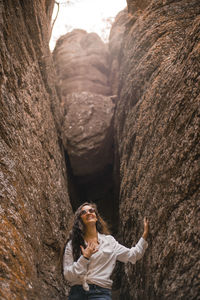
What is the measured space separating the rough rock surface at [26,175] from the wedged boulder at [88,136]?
10.2ft

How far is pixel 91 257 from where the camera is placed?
4379mm

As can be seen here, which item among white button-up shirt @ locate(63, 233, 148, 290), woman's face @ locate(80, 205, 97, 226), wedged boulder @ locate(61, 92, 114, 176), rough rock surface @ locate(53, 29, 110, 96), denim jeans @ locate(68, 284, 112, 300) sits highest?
rough rock surface @ locate(53, 29, 110, 96)

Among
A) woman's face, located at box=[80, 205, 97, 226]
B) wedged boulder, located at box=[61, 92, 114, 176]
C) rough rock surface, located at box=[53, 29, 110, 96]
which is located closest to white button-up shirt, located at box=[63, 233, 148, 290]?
woman's face, located at box=[80, 205, 97, 226]

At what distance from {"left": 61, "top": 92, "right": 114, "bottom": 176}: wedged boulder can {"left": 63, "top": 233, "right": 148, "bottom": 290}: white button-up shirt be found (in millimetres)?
6836

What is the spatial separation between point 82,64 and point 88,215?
518 inches

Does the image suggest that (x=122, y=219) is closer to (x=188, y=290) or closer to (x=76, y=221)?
(x=76, y=221)

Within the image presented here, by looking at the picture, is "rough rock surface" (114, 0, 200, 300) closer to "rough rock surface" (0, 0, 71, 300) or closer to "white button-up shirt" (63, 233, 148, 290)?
"white button-up shirt" (63, 233, 148, 290)

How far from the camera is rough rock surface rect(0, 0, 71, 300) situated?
401cm

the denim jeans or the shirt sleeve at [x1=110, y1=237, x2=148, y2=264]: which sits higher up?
the shirt sleeve at [x1=110, y1=237, x2=148, y2=264]

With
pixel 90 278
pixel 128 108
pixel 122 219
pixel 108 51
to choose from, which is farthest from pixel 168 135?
pixel 108 51

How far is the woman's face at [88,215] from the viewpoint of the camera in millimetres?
4977

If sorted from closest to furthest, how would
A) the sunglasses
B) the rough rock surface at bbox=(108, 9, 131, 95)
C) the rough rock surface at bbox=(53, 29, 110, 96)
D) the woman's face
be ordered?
the woman's face → the sunglasses → the rough rock surface at bbox=(53, 29, 110, 96) → the rough rock surface at bbox=(108, 9, 131, 95)

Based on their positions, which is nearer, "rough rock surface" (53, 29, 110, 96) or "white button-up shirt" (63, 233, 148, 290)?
"white button-up shirt" (63, 233, 148, 290)

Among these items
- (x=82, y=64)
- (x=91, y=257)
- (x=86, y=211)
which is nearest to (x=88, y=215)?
(x=86, y=211)
